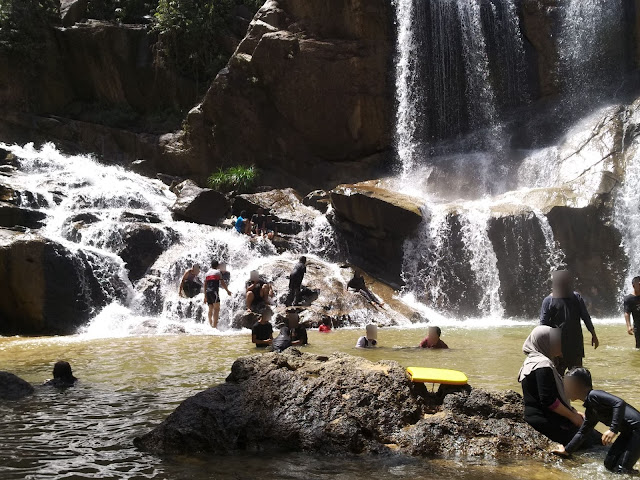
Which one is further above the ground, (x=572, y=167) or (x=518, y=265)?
(x=572, y=167)

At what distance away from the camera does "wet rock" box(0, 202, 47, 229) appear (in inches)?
671

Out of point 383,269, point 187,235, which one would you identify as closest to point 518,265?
point 383,269

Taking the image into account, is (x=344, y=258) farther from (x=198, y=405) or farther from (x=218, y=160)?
(x=198, y=405)

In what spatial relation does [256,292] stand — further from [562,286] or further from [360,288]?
[562,286]

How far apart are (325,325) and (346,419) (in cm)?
991

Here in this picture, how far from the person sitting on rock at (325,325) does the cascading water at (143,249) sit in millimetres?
870

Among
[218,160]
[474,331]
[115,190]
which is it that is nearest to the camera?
[474,331]

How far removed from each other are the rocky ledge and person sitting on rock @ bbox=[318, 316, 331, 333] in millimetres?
8605

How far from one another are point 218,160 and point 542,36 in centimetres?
1495

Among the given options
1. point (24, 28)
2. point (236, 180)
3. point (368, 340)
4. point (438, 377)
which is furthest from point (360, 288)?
point (24, 28)

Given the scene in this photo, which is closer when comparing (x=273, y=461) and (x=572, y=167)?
(x=273, y=461)

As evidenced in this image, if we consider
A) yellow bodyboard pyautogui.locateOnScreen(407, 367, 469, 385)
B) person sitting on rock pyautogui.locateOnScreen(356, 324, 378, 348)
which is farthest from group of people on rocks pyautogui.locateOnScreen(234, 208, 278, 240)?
yellow bodyboard pyautogui.locateOnScreen(407, 367, 469, 385)

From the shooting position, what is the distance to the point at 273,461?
13.8 ft

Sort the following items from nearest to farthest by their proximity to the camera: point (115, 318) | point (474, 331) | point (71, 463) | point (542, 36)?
point (71, 463) → point (474, 331) → point (115, 318) → point (542, 36)
